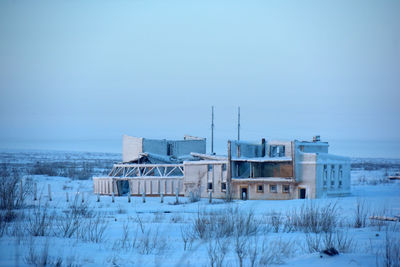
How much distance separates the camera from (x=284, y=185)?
3744 cm

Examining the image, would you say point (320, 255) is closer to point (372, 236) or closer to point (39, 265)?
point (372, 236)

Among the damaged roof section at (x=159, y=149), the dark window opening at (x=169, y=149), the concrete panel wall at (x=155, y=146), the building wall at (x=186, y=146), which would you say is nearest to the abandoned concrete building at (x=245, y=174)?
the damaged roof section at (x=159, y=149)

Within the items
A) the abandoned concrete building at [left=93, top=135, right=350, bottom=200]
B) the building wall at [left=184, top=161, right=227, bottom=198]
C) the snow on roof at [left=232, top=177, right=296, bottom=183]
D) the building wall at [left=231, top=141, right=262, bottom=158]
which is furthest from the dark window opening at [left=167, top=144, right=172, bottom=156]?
the snow on roof at [left=232, top=177, right=296, bottom=183]

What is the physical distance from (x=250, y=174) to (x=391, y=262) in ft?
92.1

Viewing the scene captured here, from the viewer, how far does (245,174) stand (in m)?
41.0

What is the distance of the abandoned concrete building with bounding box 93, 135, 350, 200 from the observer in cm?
3703

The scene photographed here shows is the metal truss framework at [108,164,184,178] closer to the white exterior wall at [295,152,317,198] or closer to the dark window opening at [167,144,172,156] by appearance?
the dark window opening at [167,144,172,156]

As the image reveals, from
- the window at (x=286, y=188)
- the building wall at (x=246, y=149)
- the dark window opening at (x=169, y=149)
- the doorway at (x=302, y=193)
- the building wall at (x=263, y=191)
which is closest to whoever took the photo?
the doorway at (x=302, y=193)

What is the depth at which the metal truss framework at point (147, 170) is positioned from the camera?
4284 centimetres

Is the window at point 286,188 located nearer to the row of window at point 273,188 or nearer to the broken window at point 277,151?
the row of window at point 273,188

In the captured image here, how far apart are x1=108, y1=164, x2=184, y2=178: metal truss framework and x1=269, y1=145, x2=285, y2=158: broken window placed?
7520mm

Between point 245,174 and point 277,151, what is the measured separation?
11.9 ft

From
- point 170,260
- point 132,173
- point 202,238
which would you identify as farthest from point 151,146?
point 170,260

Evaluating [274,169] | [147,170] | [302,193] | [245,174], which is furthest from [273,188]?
[147,170]
